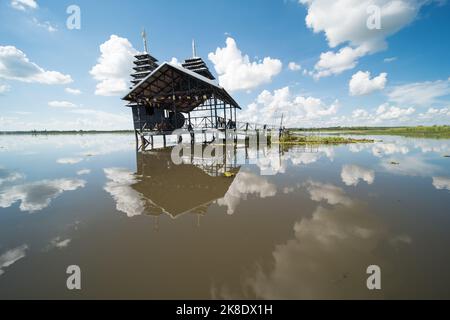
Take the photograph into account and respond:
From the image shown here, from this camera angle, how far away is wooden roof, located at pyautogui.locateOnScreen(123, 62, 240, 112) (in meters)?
17.4

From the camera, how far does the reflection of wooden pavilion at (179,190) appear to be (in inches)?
257

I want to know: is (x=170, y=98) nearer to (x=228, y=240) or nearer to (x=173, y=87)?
(x=173, y=87)

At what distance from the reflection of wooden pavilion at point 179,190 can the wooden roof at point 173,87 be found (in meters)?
9.54

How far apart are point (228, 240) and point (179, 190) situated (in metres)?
4.64

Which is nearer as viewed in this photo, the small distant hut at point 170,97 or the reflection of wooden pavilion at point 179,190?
the reflection of wooden pavilion at point 179,190

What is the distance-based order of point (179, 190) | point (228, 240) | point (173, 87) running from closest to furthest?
1. point (228, 240)
2. point (179, 190)
3. point (173, 87)

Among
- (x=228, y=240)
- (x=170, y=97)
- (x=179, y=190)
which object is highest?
(x=170, y=97)

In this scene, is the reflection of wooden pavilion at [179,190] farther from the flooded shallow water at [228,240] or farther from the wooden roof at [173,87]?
the wooden roof at [173,87]

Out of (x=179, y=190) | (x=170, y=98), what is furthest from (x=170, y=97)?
(x=179, y=190)

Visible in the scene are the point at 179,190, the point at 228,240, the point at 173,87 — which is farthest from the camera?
the point at 173,87

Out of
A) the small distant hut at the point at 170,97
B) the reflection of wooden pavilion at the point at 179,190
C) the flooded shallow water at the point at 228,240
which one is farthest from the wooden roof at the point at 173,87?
the flooded shallow water at the point at 228,240

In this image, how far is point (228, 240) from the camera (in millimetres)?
4492

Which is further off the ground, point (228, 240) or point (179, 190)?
point (179, 190)

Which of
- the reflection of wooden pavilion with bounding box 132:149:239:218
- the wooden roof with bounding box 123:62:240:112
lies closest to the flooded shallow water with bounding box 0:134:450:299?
the reflection of wooden pavilion with bounding box 132:149:239:218
